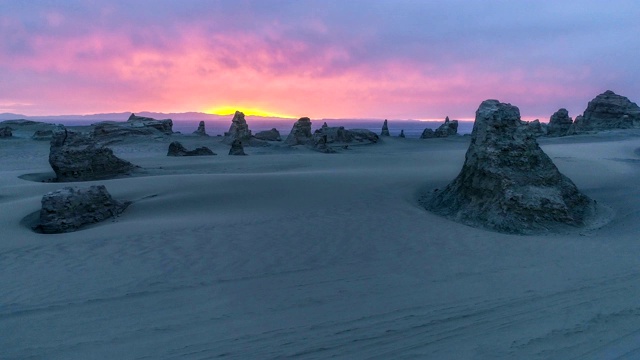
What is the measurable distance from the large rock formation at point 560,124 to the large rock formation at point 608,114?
0.86m

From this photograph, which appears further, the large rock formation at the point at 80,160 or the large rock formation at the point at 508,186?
the large rock formation at the point at 80,160

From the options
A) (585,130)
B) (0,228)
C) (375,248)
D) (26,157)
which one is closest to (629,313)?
(375,248)

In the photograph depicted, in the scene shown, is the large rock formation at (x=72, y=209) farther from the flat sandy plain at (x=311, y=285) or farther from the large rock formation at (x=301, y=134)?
the large rock formation at (x=301, y=134)

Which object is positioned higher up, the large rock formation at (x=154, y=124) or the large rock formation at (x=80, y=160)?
the large rock formation at (x=154, y=124)

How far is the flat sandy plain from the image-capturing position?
4.31 meters

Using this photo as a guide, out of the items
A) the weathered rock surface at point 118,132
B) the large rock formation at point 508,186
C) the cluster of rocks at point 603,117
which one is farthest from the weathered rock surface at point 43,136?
the cluster of rocks at point 603,117

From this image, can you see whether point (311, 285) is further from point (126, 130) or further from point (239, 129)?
point (126, 130)

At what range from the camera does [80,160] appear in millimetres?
14641

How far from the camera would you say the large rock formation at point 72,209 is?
829 centimetres

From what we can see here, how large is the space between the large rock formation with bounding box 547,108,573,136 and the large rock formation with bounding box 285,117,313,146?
27098 mm

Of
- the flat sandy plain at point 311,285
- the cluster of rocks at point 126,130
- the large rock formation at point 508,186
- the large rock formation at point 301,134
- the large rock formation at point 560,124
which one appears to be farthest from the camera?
the large rock formation at point 560,124

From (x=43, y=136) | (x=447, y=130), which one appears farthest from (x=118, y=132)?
(x=447, y=130)

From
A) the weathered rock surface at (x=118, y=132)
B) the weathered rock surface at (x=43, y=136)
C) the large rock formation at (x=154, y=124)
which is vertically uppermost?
the large rock formation at (x=154, y=124)

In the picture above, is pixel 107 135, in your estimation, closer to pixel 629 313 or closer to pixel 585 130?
pixel 629 313
